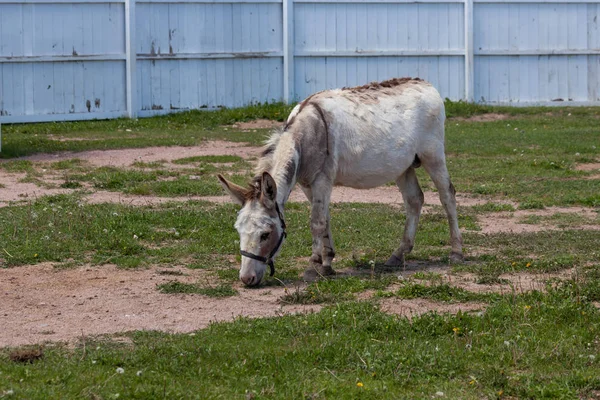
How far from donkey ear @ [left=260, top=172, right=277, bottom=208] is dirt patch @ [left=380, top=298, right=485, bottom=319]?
1196 millimetres

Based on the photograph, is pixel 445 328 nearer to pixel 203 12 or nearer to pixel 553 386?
pixel 553 386

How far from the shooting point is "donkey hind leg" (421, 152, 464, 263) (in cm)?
938

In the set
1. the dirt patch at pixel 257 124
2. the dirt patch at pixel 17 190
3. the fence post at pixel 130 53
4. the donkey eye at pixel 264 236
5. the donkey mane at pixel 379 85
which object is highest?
the fence post at pixel 130 53

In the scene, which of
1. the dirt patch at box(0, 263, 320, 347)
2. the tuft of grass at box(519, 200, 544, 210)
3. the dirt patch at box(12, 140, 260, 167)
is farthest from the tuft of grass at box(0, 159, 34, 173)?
the tuft of grass at box(519, 200, 544, 210)

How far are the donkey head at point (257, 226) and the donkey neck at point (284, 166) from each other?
18cm

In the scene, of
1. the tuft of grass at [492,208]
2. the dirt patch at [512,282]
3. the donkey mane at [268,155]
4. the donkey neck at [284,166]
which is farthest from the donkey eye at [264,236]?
the tuft of grass at [492,208]

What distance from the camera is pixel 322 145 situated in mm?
8625

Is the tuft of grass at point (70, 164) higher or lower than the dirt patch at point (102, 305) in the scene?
higher

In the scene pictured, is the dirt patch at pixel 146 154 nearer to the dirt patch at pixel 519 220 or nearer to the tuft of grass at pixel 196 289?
the dirt patch at pixel 519 220

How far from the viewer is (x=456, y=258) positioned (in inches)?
364

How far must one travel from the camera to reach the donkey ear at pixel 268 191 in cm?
791

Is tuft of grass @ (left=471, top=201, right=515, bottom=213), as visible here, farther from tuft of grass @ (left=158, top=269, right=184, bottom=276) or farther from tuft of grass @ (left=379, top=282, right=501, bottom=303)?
tuft of grass @ (left=158, top=269, right=184, bottom=276)

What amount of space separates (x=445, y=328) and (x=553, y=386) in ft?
3.79

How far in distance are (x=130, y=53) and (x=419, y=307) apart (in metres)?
12.6
